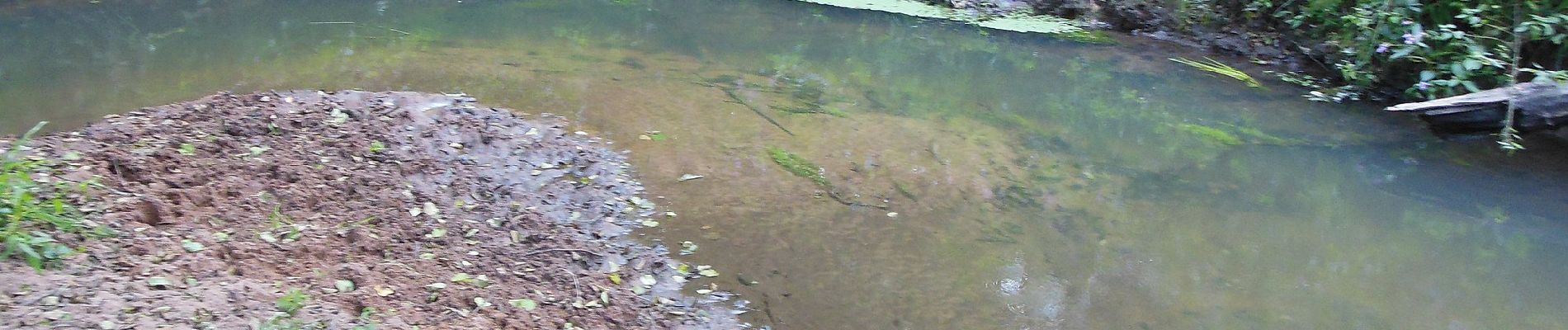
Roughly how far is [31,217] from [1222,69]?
6196mm

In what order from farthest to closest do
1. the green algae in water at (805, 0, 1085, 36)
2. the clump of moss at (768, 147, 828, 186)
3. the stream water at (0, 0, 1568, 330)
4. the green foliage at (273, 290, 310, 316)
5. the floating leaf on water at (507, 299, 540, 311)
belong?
the green algae in water at (805, 0, 1085, 36)
the clump of moss at (768, 147, 828, 186)
the stream water at (0, 0, 1568, 330)
the floating leaf on water at (507, 299, 540, 311)
the green foliage at (273, 290, 310, 316)

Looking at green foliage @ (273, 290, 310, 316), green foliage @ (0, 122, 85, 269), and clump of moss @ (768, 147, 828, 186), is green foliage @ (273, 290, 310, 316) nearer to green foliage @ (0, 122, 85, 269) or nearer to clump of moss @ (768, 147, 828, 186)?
green foliage @ (0, 122, 85, 269)

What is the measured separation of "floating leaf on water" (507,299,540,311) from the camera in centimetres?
253

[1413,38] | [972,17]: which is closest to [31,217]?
[1413,38]

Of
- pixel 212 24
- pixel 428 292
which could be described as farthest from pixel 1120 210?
pixel 212 24

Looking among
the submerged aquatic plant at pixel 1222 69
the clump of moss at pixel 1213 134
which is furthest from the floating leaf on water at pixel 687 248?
the submerged aquatic plant at pixel 1222 69

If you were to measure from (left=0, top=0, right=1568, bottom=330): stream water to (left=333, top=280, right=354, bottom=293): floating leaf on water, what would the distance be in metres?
1.00

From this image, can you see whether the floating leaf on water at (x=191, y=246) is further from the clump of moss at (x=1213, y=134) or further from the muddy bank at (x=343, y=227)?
the clump of moss at (x=1213, y=134)

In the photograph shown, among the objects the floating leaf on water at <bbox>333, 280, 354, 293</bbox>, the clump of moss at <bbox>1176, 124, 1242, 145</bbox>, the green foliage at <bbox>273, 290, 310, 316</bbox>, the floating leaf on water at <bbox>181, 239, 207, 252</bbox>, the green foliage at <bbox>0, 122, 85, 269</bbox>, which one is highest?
the green foliage at <bbox>0, 122, 85, 269</bbox>

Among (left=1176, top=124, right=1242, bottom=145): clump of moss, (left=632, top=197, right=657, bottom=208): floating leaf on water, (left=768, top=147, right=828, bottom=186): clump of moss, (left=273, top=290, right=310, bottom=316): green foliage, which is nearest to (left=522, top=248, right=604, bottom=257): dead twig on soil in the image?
(left=632, top=197, right=657, bottom=208): floating leaf on water

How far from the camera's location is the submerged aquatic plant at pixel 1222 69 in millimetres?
5906

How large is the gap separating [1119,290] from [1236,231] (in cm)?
85

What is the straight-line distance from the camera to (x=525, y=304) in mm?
2557

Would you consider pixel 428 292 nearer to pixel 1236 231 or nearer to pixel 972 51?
pixel 1236 231
